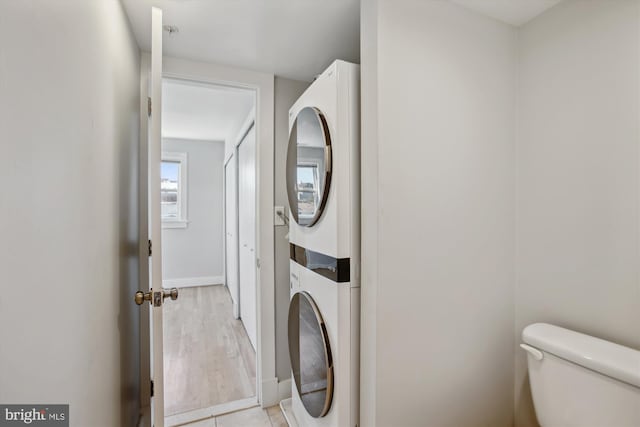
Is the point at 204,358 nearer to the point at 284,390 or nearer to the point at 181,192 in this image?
the point at 284,390

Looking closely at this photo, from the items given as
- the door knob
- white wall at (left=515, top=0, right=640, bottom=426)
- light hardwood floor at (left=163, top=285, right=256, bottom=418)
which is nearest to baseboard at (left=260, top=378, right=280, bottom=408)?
light hardwood floor at (left=163, top=285, right=256, bottom=418)

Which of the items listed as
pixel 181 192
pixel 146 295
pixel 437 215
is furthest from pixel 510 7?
pixel 181 192

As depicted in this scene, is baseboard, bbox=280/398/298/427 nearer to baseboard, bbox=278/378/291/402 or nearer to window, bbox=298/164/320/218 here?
baseboard, bbox=278/378/291/402

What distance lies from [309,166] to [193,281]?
4.23 metres

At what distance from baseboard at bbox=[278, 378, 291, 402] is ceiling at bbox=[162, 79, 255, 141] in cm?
198

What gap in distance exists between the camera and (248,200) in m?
2.75

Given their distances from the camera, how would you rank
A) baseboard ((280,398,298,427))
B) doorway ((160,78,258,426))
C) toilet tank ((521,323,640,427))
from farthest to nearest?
doorway ((160,78,258,426)) → baseboard ((280,398,298,427)) → toilet tank ((521,323,640,427))

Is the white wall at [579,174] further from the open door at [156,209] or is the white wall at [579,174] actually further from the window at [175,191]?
the window at [175,191]

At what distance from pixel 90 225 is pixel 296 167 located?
91 cm

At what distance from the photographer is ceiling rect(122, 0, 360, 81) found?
1334 mm

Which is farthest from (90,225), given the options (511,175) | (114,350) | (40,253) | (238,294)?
(238,294)

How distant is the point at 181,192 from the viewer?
4855mm

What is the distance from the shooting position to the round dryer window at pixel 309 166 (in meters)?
1.29

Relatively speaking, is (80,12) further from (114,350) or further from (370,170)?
(114,350)
